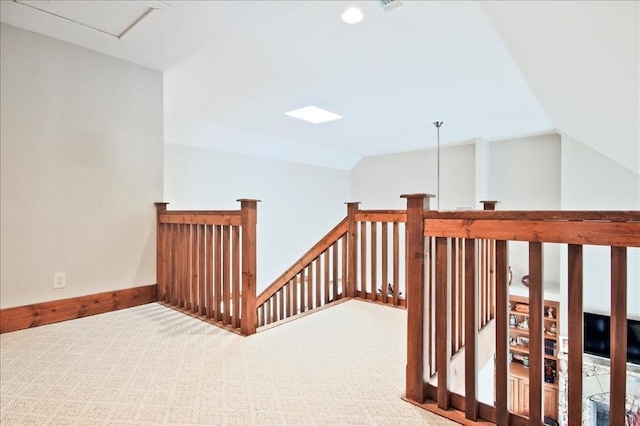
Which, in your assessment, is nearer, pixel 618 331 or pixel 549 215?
pixel 618 331

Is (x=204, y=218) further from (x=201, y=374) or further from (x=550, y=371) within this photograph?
(x=550, y=371)

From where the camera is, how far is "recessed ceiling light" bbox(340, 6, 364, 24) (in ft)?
7.95

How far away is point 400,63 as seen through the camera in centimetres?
328

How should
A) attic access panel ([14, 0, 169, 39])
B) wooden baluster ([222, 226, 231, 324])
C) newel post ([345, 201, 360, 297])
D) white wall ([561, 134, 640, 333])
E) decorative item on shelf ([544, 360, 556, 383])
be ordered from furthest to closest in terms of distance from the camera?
decorative item on shelf ([544, 360, 556, 383]) → white wall ([561, 134, 640, 333]) → newel post ([345, 201, 360, 297]) → wooden baluster ([222, 226, 231, 324]) → attic access panel ([14, 0, 169, 39])

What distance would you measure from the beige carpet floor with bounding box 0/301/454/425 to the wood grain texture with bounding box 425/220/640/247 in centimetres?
85

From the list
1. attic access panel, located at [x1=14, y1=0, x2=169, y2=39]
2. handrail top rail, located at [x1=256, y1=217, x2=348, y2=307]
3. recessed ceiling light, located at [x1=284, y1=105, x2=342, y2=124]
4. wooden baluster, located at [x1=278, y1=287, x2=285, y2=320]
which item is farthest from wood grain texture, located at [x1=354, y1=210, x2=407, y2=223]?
attic access panel, located at [x1=14, y1=0, x2=169, y2=39]

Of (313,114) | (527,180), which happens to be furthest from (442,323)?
(527,180)

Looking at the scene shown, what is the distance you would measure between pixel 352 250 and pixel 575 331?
8.23 ft

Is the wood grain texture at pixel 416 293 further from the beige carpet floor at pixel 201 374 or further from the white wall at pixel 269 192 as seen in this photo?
the white wall at pixel 269 192

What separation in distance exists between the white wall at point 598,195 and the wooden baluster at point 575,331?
5.03 metres

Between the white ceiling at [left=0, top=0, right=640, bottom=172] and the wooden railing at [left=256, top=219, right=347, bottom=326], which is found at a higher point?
the white ceiling at [left=0, top=0, right=640, bottom=172]

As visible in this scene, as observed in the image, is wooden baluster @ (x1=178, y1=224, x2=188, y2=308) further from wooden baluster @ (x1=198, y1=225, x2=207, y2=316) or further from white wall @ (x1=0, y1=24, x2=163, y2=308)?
white wall @ (x1=0, y1=24, x2=163, y2=308)

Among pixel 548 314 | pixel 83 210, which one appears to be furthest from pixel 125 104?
pixel 548 314

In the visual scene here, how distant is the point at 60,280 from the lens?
2.82 meters
